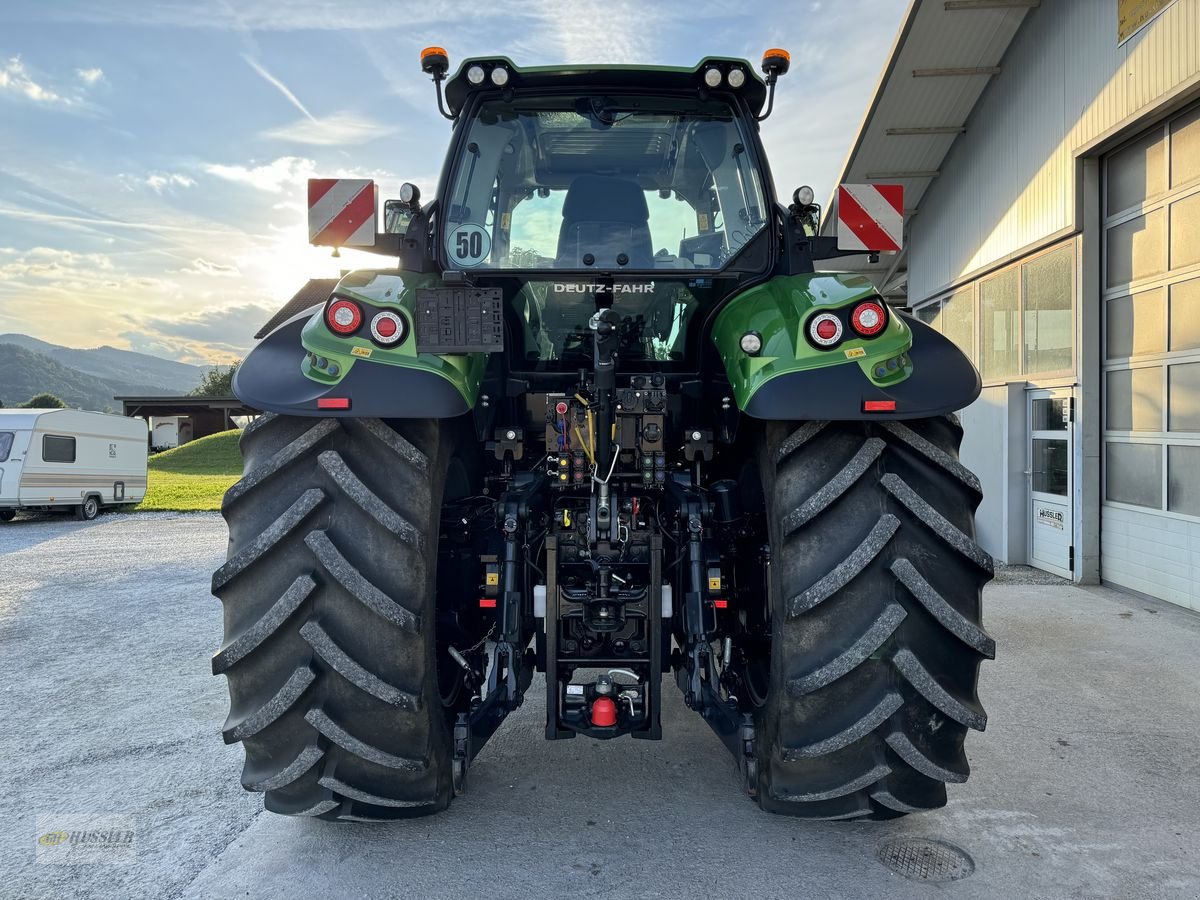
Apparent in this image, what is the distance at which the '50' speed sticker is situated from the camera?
9.78 feet

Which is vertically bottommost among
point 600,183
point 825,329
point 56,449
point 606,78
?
point 56,449

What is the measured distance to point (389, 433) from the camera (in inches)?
92.5

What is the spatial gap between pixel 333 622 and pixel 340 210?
154 cm

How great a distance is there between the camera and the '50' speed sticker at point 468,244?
2.98 metres

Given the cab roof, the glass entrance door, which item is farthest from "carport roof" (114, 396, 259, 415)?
the cab roof

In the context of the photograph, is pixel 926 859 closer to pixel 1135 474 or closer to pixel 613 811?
pixel 613 811

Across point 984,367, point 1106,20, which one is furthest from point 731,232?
point 984,367

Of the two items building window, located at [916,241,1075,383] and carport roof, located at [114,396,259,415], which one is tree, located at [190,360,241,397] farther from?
building window, located at [916,241,1075,383]

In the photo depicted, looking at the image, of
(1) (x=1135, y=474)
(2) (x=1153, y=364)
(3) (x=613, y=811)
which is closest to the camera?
(3) (x=613, y=811)

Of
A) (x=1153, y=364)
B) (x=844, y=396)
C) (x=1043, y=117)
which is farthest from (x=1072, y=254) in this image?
(x=844, y=396)

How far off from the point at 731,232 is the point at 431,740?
7.09 ft

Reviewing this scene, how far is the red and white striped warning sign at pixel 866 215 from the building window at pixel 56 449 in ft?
56.1

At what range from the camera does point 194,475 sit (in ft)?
91.3

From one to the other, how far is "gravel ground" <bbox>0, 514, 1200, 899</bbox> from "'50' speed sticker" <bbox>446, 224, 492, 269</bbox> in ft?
6.76
